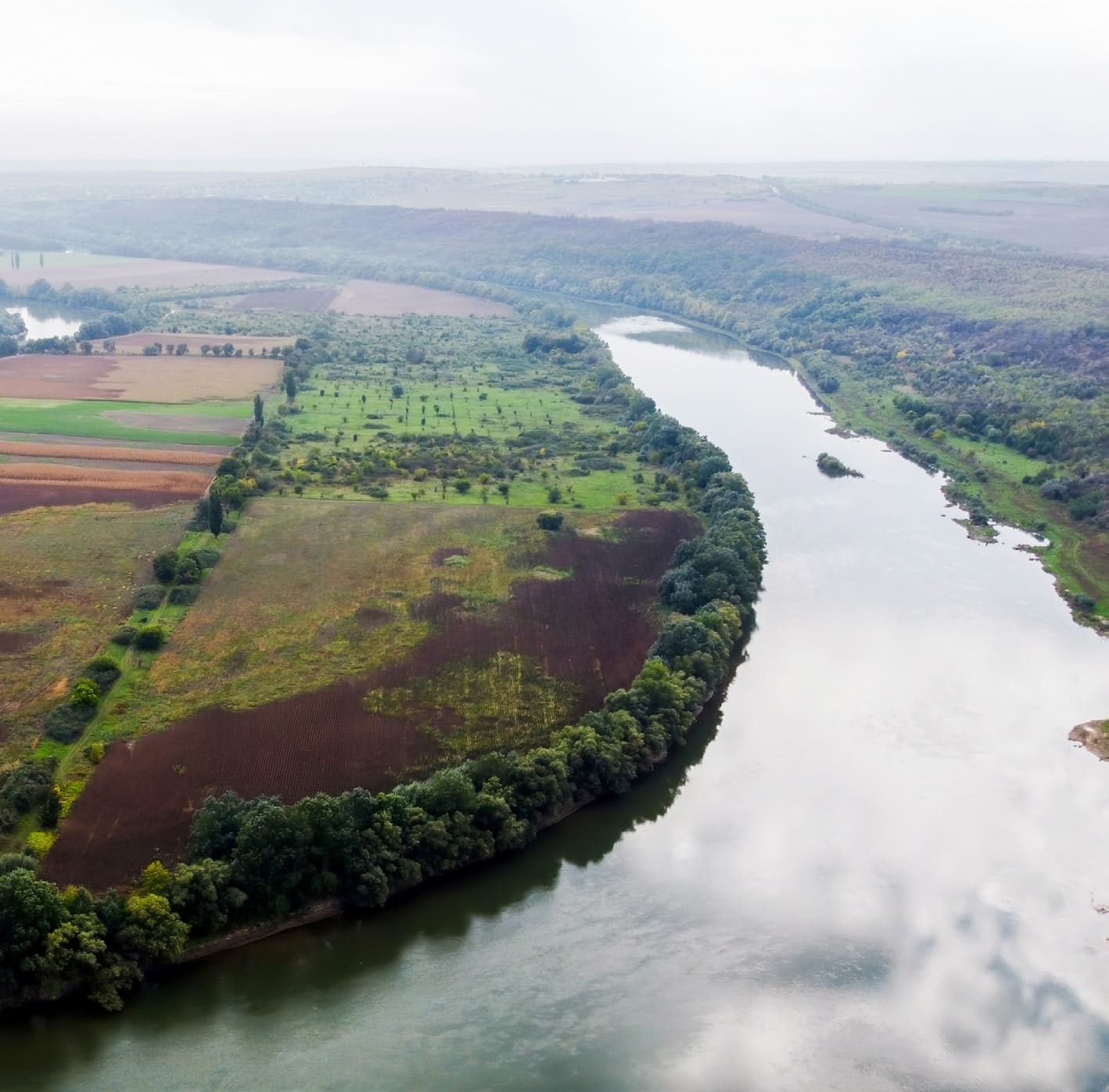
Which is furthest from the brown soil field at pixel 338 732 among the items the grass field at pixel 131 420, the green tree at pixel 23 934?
the grass field at pixel 131 420

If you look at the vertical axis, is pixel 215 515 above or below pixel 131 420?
below

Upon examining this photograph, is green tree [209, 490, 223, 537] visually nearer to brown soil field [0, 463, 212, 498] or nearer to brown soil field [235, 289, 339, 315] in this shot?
brown soil field [0, 463, 212, 498]

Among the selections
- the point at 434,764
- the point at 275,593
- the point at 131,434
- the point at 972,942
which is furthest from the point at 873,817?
the point at 131,434

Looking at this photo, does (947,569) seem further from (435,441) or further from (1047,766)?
(435,441)

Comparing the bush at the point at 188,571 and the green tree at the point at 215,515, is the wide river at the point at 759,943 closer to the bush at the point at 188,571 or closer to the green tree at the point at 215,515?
the bush at the point at 188,571

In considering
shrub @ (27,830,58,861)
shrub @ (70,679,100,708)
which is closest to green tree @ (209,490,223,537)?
shrub @ (70,679,100,708)

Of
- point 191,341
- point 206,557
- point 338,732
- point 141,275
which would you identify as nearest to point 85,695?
point 338,732

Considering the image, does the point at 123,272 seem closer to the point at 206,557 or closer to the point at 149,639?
the point at 206,557
